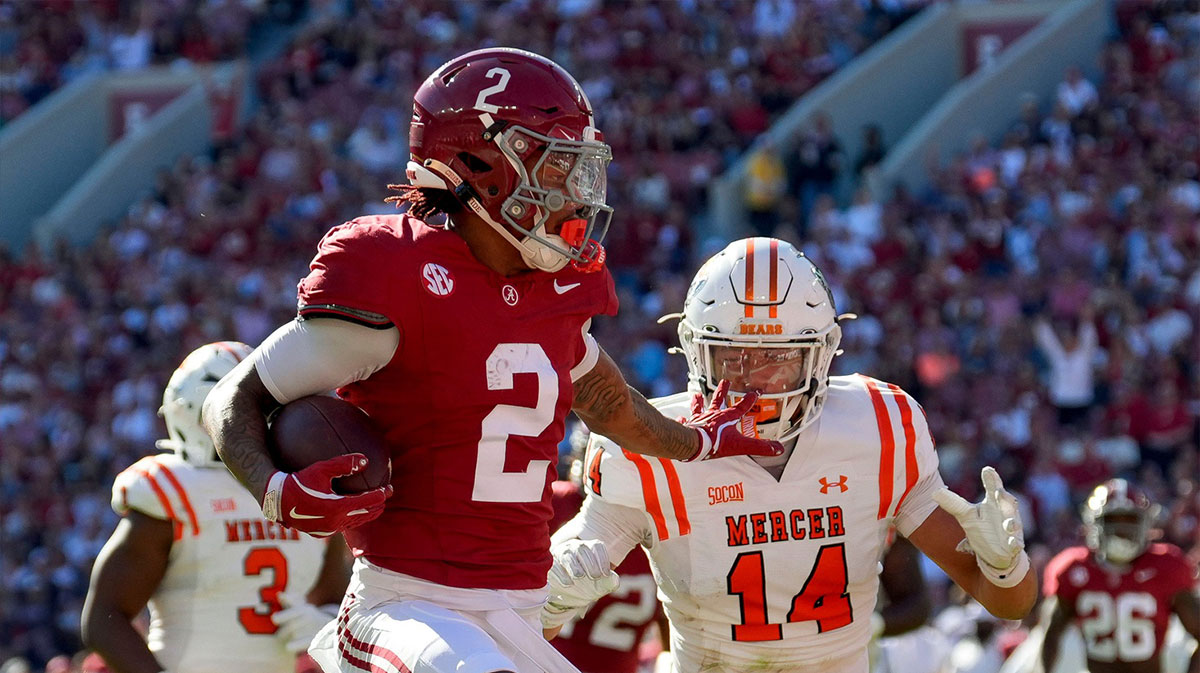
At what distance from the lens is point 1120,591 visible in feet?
24.5

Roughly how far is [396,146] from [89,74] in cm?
502

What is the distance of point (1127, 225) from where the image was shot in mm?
13047

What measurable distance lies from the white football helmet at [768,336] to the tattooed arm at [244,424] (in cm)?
135

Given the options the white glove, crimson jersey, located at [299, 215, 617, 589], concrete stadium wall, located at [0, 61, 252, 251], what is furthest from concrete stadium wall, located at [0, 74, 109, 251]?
crimson jersey, located at [299, 215, 617, 589]

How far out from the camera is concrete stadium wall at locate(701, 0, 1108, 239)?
15445 mm

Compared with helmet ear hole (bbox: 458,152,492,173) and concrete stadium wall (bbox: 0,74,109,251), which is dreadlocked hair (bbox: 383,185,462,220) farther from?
concrete stadium wall (bbox: 0,74,109,251)

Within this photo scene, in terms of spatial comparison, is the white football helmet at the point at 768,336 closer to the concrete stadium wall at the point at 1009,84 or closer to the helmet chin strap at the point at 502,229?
the helmet chin strap at the point at 502,229

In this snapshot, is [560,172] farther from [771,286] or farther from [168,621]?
[168,621]

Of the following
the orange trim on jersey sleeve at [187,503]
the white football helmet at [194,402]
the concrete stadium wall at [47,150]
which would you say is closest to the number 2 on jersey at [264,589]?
the orange trim on jersey sleeve at [187,503]

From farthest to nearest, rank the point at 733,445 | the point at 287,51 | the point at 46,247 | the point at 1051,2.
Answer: the point at 287,51 < the point at 46,247 < the point at 1051,2 < the point at 733,445

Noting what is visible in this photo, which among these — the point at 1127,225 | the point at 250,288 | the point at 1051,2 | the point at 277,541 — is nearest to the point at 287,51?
the point at 250,288

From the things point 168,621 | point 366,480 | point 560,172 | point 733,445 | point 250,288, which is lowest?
point 250,288

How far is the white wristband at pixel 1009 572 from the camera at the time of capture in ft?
13.4

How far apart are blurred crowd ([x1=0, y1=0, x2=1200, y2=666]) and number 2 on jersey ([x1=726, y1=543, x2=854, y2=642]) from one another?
7.18m
